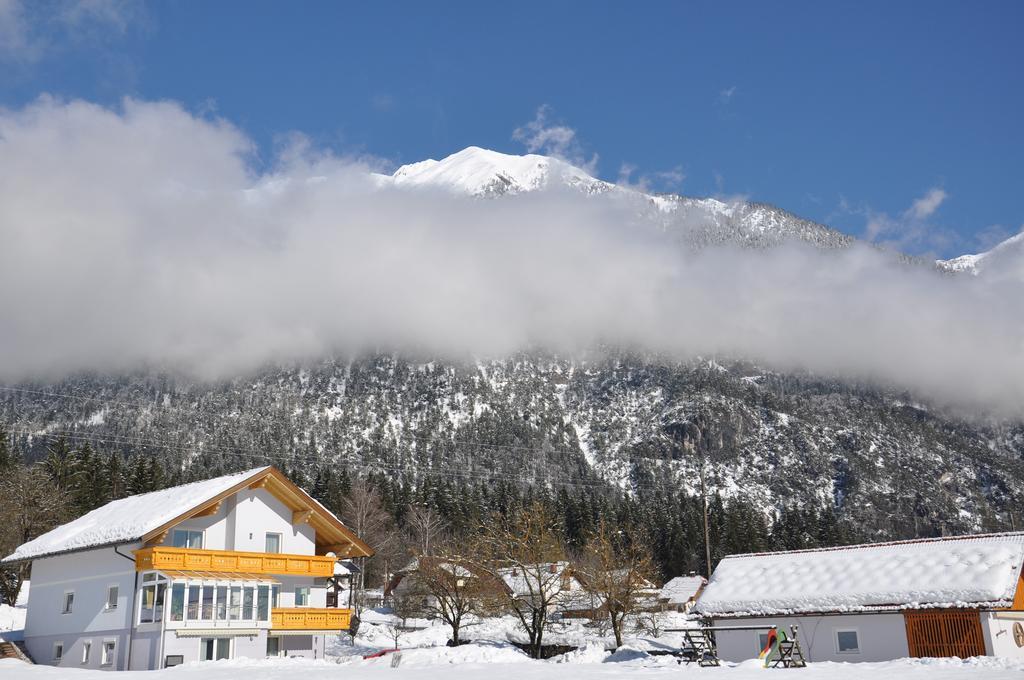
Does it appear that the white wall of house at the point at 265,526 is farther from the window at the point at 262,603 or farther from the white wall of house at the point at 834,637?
the white wall of house at the point at 834,637

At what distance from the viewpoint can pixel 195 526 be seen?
45406 millimetres

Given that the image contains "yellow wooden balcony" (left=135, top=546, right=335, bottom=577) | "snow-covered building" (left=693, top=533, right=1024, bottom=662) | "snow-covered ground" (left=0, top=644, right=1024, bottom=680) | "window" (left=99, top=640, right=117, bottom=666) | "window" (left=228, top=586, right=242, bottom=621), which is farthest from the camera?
"window" (left=228, top=586, right=242, bottom=621)

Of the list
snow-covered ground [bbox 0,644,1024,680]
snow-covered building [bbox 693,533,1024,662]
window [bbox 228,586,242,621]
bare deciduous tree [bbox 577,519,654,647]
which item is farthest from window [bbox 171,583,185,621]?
snow-covered building [bbox 693,533,1024,662]

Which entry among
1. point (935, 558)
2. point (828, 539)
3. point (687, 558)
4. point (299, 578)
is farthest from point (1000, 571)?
point (828, 539)

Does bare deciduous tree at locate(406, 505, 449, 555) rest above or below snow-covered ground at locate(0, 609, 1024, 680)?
above

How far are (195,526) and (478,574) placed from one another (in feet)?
56.1

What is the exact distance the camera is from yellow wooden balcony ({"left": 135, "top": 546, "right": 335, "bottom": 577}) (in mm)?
41750

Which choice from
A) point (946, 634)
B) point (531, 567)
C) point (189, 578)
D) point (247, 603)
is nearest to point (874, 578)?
point (946, 634)

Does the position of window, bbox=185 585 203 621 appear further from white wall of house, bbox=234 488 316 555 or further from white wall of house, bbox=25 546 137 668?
white wall of house, bbox=234 488 316 555

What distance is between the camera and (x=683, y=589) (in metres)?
95.9

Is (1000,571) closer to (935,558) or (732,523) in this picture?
(935,558)

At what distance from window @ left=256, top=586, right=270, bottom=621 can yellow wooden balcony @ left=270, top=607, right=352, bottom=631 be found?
0.32 metres

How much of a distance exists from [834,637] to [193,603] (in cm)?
2950

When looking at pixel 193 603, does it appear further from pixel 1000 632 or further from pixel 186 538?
pixel 1000 632
